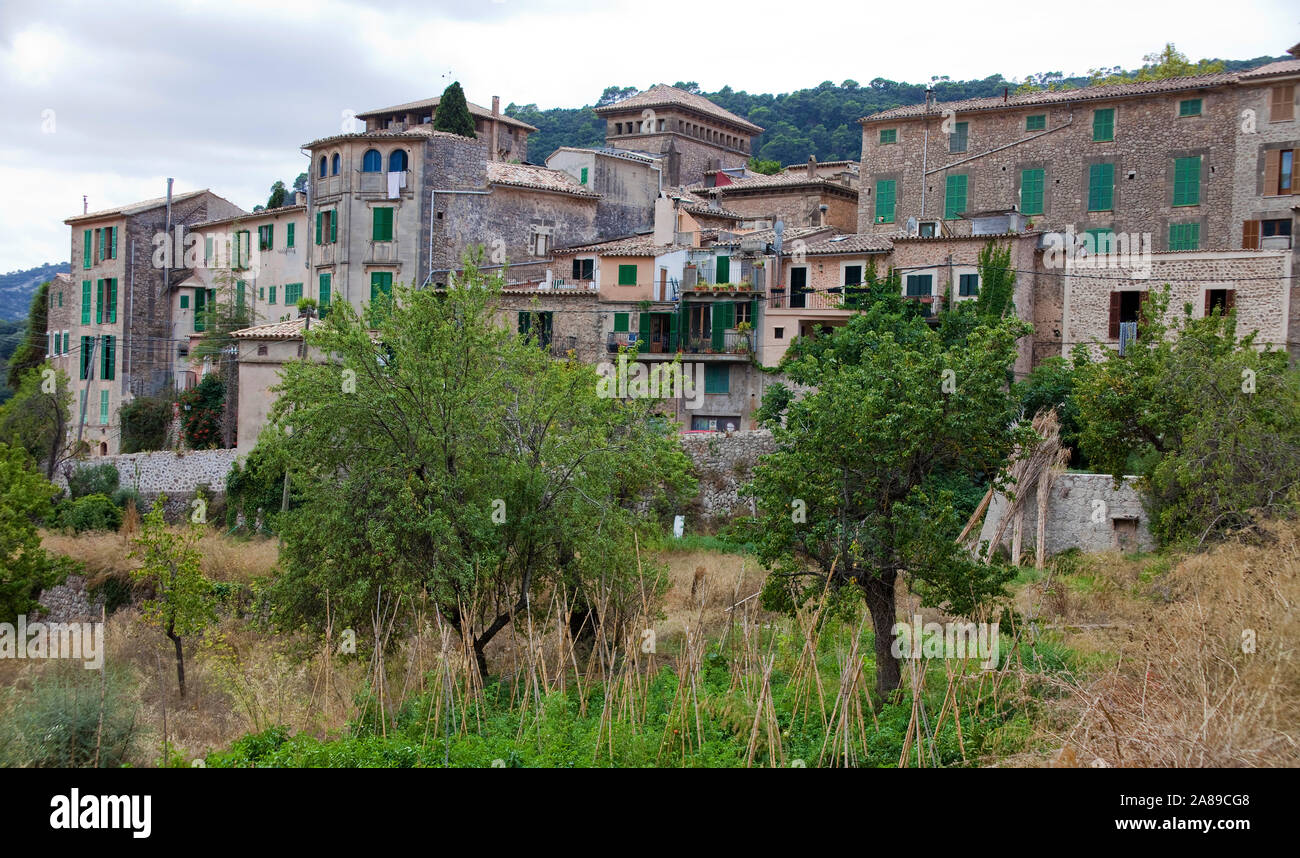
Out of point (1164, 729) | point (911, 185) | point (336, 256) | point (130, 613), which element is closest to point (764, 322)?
point (911, 185)

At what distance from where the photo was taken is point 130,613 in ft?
89.4

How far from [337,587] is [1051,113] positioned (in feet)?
104

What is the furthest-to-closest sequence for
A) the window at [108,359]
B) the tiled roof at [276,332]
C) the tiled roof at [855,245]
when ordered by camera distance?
1. the window at [108,359]
2. the tiled roof at [855,245]
3. the tiled roof at [276,332]

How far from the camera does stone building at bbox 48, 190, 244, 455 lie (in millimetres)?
46656

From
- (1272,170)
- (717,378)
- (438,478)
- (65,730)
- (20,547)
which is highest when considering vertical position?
(1272,170)

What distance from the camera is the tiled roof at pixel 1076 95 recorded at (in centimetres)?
3675

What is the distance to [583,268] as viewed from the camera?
135 ft

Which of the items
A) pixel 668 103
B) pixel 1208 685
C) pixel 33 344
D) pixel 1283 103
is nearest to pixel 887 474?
pixel 1208 685

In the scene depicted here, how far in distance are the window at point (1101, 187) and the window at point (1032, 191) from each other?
1.57 metres

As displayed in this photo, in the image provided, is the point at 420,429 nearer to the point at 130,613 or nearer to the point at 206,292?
the point at 130,613

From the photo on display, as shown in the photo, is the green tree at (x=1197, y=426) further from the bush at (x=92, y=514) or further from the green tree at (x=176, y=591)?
the bush at (x=92, y=514)

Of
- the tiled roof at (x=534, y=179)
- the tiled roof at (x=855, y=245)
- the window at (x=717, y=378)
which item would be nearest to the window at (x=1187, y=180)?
the tiled roof at (x=855, y=245)

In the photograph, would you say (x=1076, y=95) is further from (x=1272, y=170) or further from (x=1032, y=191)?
(x=1272, y=170)

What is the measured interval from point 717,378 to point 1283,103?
19199 millimetres
